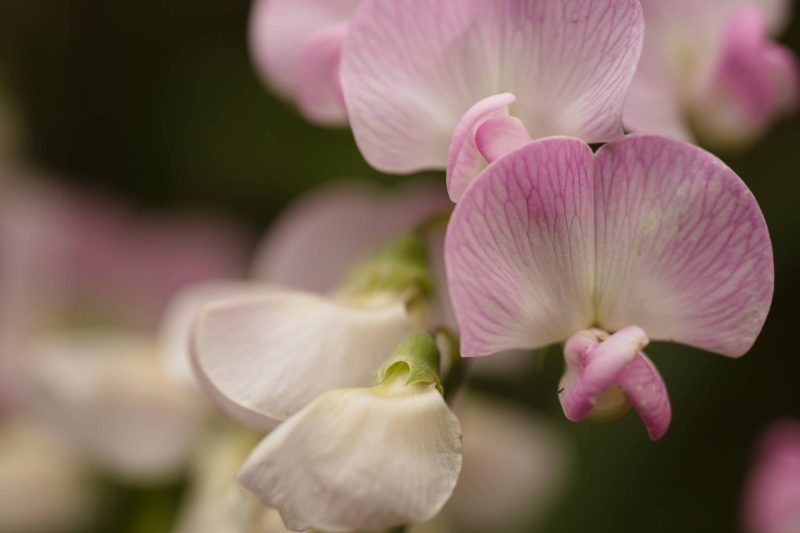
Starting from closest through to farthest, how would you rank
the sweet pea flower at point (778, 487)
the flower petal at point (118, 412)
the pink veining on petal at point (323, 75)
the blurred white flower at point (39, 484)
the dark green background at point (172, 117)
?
1. the pink veining on petal at point (323, 75)
2. the sweet pea flower at point (778, 487)
3. the flower petal at point (118, 412)
4. the blurred white flower at point (39, 484)
5. the dark green background at point (172, 117)

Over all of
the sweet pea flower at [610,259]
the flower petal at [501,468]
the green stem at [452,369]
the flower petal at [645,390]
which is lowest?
the flower petal at [501,468]

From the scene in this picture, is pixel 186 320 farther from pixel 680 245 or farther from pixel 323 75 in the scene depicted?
pixel 680 245

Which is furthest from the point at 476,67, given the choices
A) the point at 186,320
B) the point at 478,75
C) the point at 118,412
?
the point at 118,412

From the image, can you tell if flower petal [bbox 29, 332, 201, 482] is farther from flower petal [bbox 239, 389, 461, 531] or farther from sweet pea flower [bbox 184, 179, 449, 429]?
flower petal [bbox 239, 389, 461, 531]

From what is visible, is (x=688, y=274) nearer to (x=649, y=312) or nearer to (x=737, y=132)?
(x=649, y=312)

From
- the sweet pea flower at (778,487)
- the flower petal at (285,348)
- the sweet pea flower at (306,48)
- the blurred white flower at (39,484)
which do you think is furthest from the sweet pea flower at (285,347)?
the blurred white flower at (39,484)

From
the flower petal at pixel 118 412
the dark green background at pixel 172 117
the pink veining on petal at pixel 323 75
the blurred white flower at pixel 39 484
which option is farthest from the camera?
the dark green background at pixel 172 117

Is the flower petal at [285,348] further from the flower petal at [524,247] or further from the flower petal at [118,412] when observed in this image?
the flower petal at [118,412]
